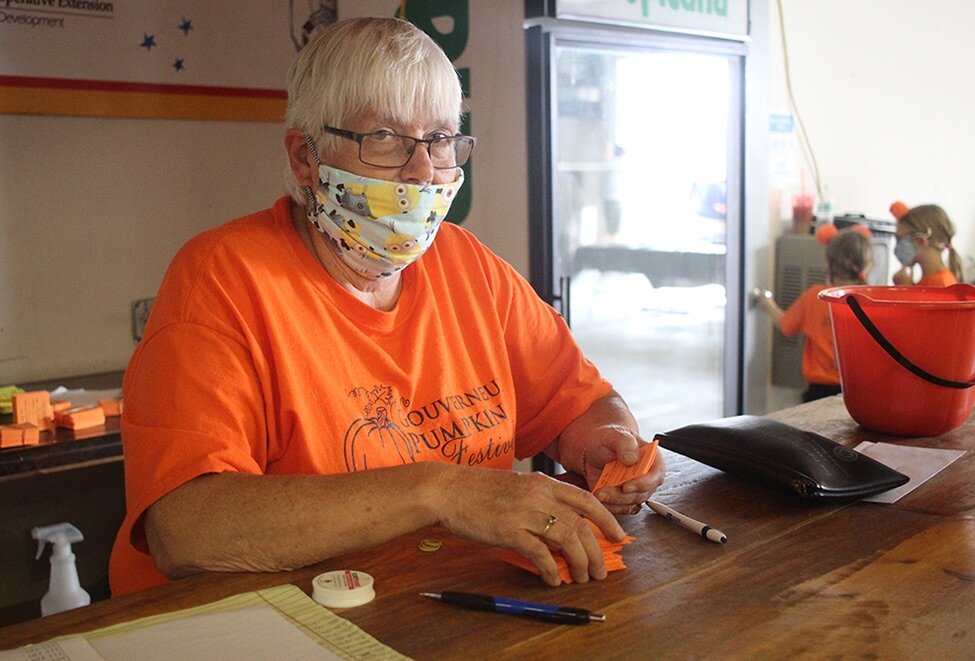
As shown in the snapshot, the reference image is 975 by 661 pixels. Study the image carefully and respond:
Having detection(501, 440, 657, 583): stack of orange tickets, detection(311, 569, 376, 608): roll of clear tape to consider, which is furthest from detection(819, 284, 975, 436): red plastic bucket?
detection(311, 569, 376, 608): roll of clear tape

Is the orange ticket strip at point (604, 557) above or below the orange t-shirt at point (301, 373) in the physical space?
below

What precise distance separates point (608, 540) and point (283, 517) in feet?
1.38

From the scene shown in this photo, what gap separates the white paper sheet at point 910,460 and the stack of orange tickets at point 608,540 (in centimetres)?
36

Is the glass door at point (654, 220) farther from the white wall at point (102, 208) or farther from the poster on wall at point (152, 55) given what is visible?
the poster on wall at point (152, 55)

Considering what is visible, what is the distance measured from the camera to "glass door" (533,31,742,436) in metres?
4.17

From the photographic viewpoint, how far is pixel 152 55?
3.12m

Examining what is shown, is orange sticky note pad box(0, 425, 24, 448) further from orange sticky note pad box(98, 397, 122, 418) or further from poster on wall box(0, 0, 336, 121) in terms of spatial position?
poster on wall box(0, 0, 336, 121)

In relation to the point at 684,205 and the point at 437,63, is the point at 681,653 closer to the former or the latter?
the point at 437,63

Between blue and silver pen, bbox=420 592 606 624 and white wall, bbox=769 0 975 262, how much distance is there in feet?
15.1

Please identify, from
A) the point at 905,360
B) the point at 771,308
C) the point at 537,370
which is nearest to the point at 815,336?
the point at 771,308

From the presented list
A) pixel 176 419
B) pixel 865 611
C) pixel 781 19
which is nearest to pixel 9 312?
pixel 176 419

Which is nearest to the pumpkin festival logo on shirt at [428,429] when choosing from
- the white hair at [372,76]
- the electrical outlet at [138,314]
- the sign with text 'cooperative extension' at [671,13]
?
the white hair at [372,76]

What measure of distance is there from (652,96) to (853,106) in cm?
191

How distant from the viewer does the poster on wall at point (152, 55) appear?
293cm
